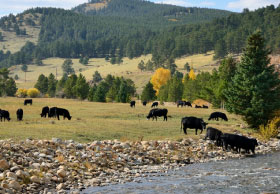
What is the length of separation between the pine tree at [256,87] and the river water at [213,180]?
12658 millimetres

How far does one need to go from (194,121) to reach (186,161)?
8704 mm

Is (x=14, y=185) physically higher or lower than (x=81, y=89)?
lower

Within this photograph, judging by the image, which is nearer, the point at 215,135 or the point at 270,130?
the point at 215,135

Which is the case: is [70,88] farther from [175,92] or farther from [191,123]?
[191,123]

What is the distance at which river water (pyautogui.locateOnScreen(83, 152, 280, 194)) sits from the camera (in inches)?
639

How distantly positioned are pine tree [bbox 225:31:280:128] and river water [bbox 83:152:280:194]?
12.7 meters

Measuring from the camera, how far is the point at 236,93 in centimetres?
3588

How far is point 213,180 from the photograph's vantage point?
18.2 meters

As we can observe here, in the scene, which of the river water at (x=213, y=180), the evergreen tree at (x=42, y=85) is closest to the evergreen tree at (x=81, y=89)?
the evergreen tree at (x=42, y=85)

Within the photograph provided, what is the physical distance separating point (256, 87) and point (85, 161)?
2059cm

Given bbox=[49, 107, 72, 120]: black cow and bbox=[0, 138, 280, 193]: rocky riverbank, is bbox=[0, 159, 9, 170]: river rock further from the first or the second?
bbox=[49, 107, 72, 120]: black cow

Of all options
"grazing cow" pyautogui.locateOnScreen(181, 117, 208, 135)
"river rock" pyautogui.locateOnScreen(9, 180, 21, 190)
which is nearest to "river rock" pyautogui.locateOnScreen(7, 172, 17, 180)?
"river rock" pyautogui.locateOnScreen(9, 180, 21, 190)

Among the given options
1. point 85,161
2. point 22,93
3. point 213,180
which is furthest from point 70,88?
point 213,180

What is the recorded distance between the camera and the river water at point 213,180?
16.2 metres
